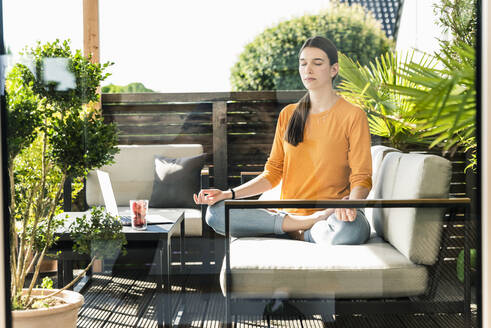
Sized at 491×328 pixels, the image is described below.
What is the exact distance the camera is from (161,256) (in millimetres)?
2070

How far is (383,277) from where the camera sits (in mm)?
2021

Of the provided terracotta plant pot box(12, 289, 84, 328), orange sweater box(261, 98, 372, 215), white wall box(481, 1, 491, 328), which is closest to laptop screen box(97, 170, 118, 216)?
terracotta plant pot box(12, 289, 84, 328)

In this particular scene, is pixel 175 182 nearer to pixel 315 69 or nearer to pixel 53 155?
pixel 53 155

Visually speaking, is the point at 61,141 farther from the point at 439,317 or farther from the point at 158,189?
the point at 439,317

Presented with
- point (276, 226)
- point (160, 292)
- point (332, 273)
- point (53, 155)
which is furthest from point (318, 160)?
point (53, 155)

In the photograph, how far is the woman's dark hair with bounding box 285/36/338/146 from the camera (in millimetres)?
2014

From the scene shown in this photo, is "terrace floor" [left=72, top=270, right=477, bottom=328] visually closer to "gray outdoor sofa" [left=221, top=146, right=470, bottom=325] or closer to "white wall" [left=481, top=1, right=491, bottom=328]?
"gray outdoor sofa" [left=221, top=146, right=470, bottom=325]

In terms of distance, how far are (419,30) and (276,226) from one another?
1028 millimetres

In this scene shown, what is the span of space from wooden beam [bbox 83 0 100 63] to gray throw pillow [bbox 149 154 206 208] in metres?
0.54

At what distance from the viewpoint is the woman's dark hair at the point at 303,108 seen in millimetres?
2014

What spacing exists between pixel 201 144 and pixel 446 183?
41.0 inches

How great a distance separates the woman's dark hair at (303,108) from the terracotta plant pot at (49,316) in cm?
114

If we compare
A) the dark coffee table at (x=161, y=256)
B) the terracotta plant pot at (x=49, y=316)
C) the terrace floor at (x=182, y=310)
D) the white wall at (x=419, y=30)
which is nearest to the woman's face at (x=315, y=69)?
the white wall at (x=419, y=30)

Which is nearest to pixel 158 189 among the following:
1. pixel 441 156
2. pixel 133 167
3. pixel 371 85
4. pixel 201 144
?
pixel 133 167
